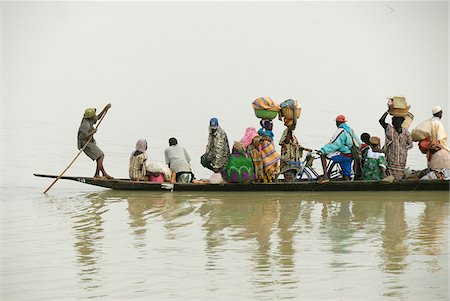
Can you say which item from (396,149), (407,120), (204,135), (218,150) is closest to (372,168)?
(396,149)

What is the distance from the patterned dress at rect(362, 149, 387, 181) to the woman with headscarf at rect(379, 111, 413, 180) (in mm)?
152

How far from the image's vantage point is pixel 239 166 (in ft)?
46.1

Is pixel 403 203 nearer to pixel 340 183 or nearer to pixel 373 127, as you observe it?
pixel 340 183

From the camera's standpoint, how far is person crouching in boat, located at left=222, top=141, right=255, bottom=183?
14.0 metres

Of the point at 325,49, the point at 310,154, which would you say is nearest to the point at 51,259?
the point at 310,154

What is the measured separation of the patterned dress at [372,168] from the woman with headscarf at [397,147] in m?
0.15

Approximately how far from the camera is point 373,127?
22.2 metres

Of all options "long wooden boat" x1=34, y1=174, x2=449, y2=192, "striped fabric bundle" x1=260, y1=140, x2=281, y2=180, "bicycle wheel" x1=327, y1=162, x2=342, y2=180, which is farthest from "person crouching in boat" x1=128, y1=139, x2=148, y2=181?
"bicycle wheel" x1=327, y1=162, x2=342, y2=180

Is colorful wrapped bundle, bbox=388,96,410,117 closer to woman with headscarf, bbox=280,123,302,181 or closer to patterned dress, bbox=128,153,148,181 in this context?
woman with headscarf, bbox=280,123,302,181

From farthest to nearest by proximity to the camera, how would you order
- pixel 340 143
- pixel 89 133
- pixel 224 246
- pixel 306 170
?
pixel 89 133 < pixel 306 170 < pixel 340 143 < pixel 224 246

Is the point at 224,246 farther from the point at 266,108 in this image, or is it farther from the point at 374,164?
the point at 374,164

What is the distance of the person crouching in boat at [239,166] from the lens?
1401 cm

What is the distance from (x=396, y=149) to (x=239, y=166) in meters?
2.01

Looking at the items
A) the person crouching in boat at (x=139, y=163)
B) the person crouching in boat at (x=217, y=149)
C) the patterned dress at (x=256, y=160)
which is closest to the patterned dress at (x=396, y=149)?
the patterned dress at (x=256, y=160)
